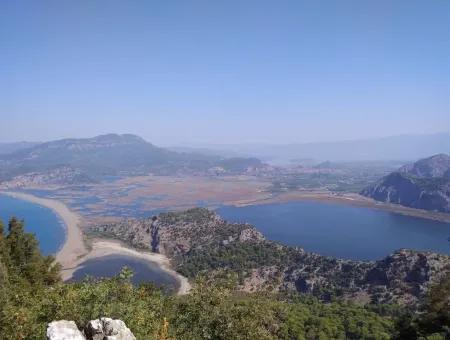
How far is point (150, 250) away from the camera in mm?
105625

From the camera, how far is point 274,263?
262 feet

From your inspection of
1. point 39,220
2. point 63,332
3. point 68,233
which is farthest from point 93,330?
point 39,220

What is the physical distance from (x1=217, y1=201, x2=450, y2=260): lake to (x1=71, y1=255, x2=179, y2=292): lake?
43.4m

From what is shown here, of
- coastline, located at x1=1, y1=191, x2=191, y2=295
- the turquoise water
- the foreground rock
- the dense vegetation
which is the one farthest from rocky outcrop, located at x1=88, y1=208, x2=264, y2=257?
the dense vegetation

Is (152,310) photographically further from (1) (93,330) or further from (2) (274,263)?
(2) (274,263)

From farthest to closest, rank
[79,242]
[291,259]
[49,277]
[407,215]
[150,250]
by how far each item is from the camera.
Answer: [407,215] → [79,242] → [150,250] → [291,259] → [49,277]

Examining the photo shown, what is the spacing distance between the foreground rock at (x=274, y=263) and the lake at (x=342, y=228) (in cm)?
3022

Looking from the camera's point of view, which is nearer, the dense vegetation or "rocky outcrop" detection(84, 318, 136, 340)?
"rocky outcrop" detection(84, 318, 136, 340)

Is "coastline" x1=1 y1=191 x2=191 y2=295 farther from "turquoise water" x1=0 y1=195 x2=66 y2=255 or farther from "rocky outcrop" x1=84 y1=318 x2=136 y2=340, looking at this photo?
"rocky outcrop" x1=84 y1=318 x2=136 y2=340

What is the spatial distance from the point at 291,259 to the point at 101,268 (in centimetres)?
3783

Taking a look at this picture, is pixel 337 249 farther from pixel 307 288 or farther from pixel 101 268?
pixel 101 268

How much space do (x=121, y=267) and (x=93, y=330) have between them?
241 ft

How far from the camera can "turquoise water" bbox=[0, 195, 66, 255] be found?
119 meters

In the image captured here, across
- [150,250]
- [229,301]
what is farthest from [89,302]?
[150,250]
